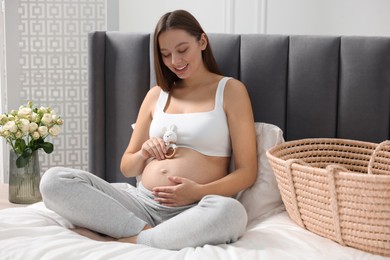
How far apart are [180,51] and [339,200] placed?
2.45ft

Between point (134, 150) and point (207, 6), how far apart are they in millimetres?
1484

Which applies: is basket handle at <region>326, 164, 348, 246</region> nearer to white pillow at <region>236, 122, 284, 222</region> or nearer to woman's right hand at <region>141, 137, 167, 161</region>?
white pillow at <region>236, 122, 284, 222</region>

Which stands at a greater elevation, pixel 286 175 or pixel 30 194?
pixel 286 175

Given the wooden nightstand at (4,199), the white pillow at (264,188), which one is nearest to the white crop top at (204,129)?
the white pillow at (264,188)

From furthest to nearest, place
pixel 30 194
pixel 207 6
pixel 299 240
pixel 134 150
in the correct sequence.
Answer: pixel 207 6 → pixel 30 194 → pixel 134 150 → pixel 299 240

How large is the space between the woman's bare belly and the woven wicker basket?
0.20 meters

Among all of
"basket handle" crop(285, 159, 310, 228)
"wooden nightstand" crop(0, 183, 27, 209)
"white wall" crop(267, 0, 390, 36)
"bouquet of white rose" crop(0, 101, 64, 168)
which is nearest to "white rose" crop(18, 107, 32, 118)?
"bouquet of white rose" crop(0, 101, 64, 168)

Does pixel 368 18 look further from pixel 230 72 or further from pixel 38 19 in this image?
pixel 38 19

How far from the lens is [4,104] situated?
3.03 m

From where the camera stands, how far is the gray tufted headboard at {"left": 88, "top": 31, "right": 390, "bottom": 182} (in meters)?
2.22

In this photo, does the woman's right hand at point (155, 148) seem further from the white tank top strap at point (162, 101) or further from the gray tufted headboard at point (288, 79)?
the gray tufted headboard at point (288, 79)

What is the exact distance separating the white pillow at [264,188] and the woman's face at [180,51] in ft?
1.08

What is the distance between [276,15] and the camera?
3.44 m

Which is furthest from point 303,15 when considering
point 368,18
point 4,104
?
point 4,104
